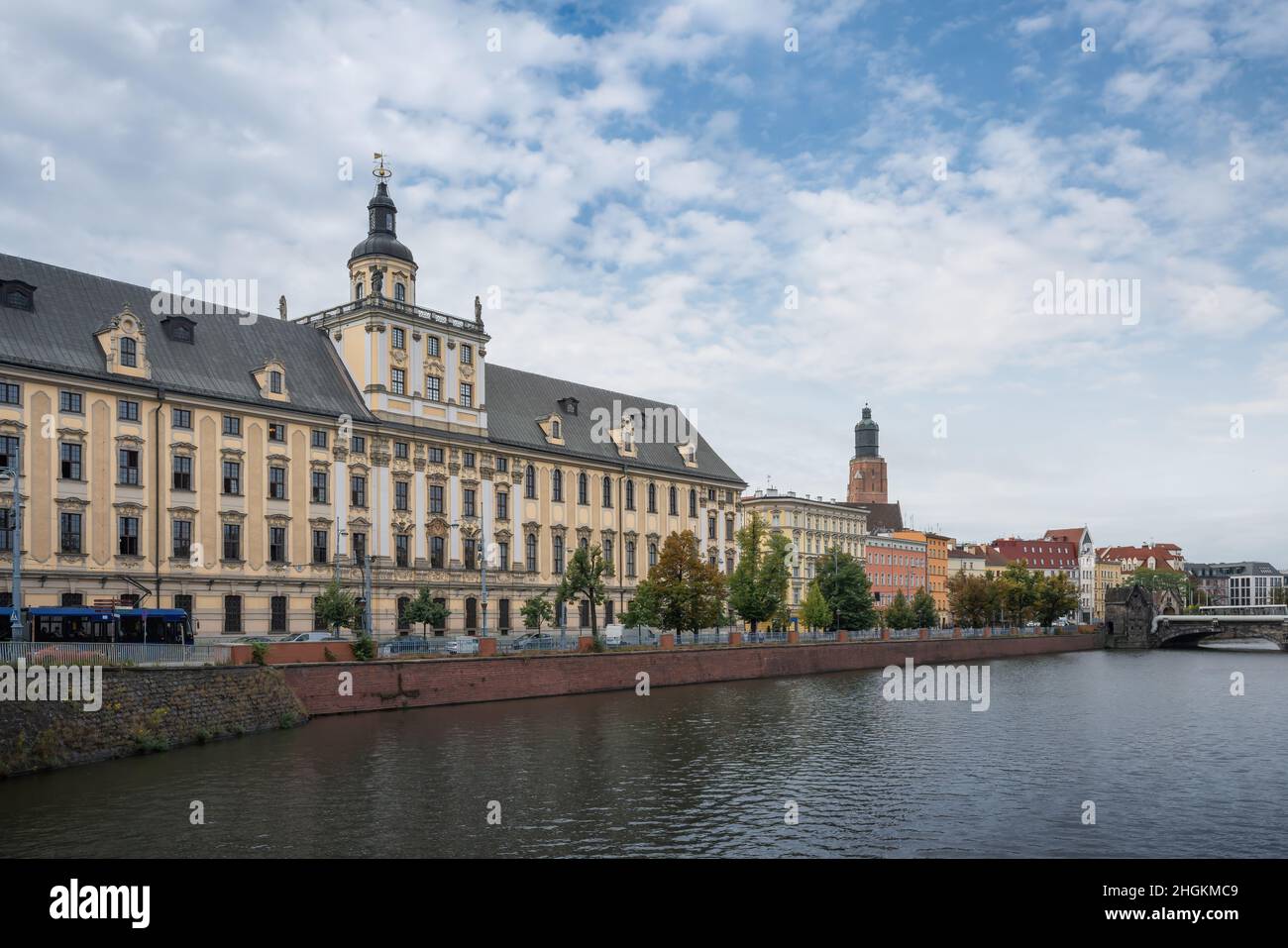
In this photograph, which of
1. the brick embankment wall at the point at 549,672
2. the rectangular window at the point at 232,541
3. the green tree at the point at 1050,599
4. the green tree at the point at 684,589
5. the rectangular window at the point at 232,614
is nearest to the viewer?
the brick embankment wall at the point at 549,672

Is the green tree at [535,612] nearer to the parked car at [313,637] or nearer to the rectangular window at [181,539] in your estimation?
the parked car at [313,637]

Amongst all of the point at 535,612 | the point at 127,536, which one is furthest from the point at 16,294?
the point at 535,612

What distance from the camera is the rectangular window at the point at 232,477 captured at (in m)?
63.6

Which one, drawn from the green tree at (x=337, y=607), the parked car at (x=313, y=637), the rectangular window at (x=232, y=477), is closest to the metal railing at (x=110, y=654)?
the parked car at (x=313, y=637)

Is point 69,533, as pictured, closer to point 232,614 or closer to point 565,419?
point 232,614

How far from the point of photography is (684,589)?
77.0 meters

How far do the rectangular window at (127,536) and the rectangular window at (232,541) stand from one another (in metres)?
5.30

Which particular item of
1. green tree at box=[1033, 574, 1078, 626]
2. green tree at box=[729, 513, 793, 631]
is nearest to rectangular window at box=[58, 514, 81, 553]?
green tree at box=[729, 513, 793, 631]
